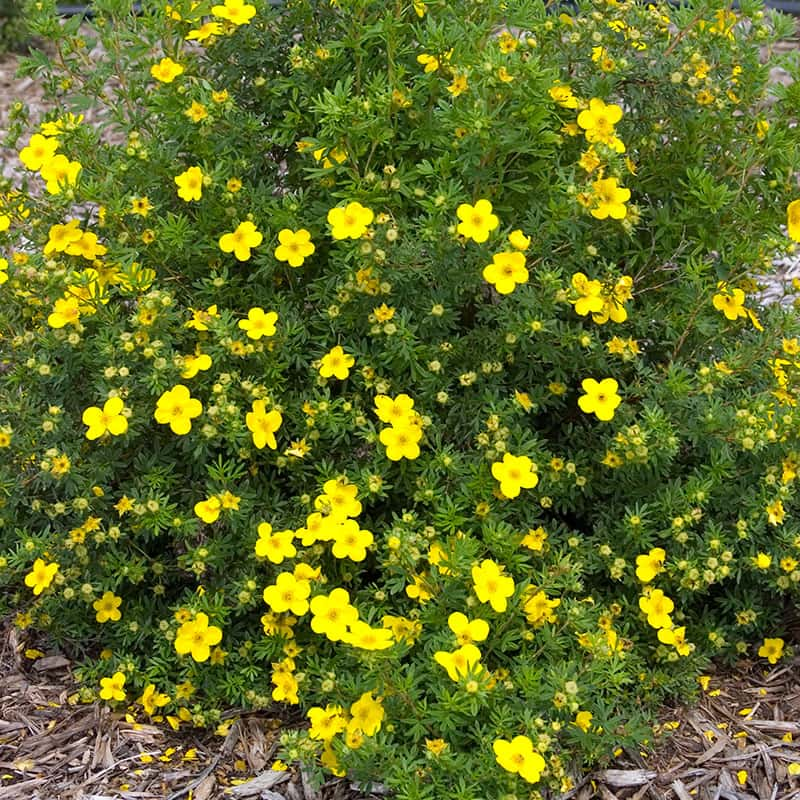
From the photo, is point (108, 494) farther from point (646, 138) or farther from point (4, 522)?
point (646, 138)

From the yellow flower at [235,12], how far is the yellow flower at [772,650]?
2.32 m

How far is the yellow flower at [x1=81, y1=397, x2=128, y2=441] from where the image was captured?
2676mm

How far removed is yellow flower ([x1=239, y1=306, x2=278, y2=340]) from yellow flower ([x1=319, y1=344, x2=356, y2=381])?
0.54 feet

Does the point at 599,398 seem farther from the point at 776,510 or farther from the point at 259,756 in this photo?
the point at 259,756

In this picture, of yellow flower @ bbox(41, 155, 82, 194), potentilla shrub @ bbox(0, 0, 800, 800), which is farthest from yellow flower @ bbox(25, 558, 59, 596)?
yellow flower @ bbox(41, 155, 82, 194)

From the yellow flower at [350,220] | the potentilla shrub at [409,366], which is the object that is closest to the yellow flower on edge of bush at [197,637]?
the potentilla shrub at [409,366]

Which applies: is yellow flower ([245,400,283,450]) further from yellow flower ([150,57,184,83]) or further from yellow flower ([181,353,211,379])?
yellow flower ([150,57,184,83])

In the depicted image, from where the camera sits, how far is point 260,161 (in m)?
3.16

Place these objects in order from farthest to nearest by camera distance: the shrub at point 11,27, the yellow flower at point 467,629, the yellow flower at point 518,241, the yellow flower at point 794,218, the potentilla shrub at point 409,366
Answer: the shrub at point 11,27, the yellow flower at point 794,218, the potentilla shrub at point 409,366, the yellow flower at point 518,241, the yellow flower at point 467,629

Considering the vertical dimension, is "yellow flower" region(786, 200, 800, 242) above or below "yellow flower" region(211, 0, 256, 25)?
below

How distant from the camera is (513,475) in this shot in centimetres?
272

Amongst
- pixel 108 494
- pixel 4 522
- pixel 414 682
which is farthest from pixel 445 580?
pixel 4 522

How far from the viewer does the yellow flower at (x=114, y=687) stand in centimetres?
290

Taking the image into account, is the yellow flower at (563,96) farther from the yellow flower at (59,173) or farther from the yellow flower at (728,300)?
the yellow flower at (59,173)
